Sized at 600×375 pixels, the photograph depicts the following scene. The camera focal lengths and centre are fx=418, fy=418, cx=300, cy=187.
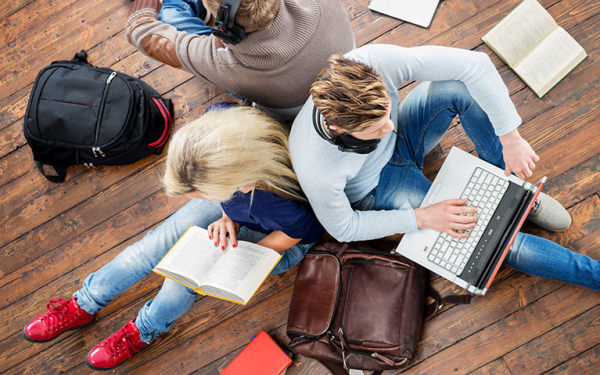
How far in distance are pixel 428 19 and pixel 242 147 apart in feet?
3.78

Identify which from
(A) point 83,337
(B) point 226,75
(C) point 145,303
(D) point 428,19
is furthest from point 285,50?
(A) point 83,337

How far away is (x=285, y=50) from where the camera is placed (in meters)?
1.14

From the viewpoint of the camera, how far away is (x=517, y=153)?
1.33 meters

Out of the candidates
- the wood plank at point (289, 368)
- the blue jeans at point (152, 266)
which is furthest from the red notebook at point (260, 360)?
the blue jeans at point (152, 266)

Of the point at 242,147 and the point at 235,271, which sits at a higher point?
the point at 242,147

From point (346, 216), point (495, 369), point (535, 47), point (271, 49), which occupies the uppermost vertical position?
A: point (271, 49)

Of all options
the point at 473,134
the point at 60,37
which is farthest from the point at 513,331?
the point at 60,37

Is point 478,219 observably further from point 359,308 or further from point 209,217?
point 209,217

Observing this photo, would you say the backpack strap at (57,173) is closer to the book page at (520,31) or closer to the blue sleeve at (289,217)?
the blue sleeve at (289,217)

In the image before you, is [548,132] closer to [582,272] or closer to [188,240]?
[582,272]

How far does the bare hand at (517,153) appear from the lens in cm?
132

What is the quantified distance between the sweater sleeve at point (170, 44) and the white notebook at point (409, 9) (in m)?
0.88

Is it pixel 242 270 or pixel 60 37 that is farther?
pixel 60 37

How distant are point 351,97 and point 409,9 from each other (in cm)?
111
